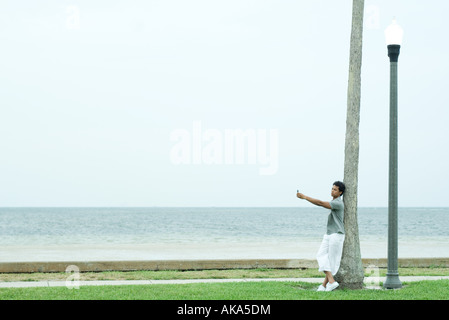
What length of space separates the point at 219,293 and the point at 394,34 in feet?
17.1

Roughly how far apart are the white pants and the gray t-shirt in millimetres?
86

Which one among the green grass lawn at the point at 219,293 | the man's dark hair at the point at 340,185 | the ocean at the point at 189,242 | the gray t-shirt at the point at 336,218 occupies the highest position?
the man's dark hair at the point at 340,185

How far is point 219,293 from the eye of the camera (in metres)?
8.71

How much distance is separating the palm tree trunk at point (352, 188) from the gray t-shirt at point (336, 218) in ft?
1.05

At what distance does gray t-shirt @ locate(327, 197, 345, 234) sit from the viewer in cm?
920

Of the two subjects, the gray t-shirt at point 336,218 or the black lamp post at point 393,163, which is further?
the black lamp post at point 393,163

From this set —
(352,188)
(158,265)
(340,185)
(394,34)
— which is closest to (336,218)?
(340,185)

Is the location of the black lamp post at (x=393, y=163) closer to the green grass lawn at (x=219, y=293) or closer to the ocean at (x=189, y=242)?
the green grass lawn at (x=219, y=293)

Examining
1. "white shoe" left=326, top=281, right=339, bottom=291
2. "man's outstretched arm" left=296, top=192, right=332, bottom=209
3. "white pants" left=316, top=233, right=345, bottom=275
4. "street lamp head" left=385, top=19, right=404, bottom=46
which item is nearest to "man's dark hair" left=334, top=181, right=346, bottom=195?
"man's outstretched arm" left=296, top=192, right=332, bottom=209

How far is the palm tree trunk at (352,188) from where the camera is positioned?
955cm

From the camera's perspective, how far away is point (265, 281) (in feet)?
34.0

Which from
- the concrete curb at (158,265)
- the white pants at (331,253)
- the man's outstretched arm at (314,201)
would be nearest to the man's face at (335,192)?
the man's outstretched arm at (314,201)
